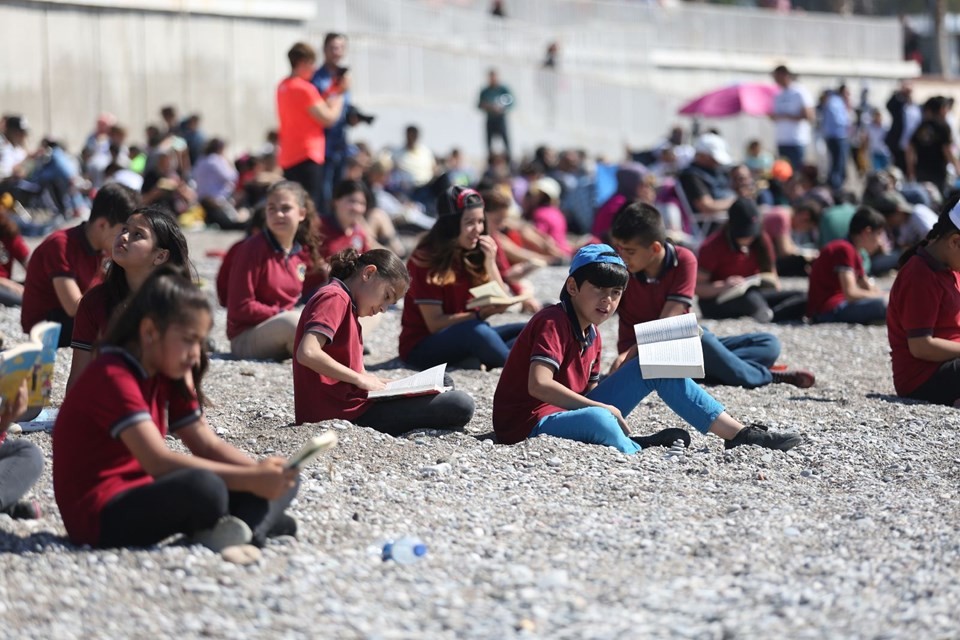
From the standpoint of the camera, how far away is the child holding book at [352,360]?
644 centimetres

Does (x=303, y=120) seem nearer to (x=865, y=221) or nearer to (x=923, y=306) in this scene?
(x=865, y=221)

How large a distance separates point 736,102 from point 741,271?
40.4ft

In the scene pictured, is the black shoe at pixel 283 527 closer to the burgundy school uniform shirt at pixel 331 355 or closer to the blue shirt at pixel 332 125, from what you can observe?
the burgundy school uniform shirt at pixel 331 355

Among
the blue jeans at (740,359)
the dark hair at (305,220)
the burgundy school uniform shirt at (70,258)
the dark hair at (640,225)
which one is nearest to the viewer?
the dark hair at (640,225)

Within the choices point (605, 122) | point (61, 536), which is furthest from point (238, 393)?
point (605, 122)

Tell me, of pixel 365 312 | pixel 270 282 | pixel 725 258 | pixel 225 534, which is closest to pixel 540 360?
pixel 365 312

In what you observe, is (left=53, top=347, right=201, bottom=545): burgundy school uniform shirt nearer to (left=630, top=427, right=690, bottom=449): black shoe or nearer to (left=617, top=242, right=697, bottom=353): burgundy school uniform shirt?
(left=630, top=427, right=690, bottom=449): black shoe

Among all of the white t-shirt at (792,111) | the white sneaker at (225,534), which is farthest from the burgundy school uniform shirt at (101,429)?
the white t-shirt at (792,111)

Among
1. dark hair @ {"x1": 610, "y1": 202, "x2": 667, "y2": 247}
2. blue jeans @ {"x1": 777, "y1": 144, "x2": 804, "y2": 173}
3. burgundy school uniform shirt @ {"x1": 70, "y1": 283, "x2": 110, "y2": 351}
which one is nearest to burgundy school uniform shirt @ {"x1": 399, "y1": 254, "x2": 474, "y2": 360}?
dark hair @ {"x1": 610, "y1": 202, "x2": 667, "y2": 247}

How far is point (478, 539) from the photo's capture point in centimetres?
514

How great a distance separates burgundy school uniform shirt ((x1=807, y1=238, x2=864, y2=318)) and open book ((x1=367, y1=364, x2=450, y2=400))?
4777 mm

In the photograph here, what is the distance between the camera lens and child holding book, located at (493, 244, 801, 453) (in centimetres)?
634

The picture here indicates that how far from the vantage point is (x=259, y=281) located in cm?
909

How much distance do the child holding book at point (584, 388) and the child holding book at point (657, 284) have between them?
1.11 meters
